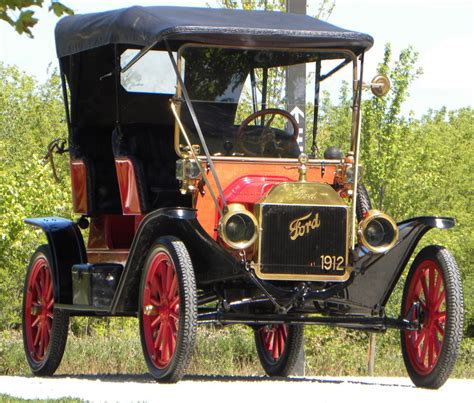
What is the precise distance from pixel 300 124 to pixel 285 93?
12.9 inches

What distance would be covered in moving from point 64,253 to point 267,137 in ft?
7.30

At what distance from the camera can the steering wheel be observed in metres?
9.77

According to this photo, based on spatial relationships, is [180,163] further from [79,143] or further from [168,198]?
[79,143]

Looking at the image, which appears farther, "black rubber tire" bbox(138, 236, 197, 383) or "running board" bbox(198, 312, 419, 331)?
"running board" bbox(198, 312, 419, 331)

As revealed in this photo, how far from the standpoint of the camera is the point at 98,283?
10211 mm

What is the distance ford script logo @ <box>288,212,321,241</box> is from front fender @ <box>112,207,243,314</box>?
18.4 inches

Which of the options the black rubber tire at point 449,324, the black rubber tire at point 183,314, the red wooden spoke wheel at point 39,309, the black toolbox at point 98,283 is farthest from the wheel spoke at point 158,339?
the red wooden spoke wheel at point 39,309

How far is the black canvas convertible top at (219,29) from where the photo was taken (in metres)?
9.22

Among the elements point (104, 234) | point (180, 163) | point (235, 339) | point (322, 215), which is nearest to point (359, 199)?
point (322, 215)

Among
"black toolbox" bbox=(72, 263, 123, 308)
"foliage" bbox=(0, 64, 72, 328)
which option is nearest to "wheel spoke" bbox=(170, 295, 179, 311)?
"black toolbox" bbox=(72, 263, 123, 308)

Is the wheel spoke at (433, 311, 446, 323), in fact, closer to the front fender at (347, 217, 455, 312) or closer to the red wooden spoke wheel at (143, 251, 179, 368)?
the front fender at (347, 217, 455, 312)

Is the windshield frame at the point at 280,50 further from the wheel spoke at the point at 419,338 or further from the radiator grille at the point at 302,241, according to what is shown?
the wheel spoke at the point at 419,338

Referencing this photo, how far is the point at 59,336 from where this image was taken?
36.1 feet

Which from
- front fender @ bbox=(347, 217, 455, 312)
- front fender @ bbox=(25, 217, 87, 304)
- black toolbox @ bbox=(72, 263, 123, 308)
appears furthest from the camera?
front fender @ bbox=(25, 217, 87, 304)
